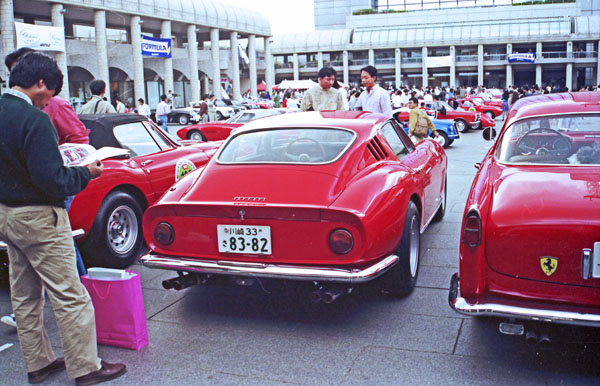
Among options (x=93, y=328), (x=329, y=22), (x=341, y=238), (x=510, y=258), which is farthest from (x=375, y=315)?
(x=329, y=22)

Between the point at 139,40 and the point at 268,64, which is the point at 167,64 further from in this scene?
the point at 268,64

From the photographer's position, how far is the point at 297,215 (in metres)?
4.11

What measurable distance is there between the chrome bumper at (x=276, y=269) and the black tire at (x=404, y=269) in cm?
30

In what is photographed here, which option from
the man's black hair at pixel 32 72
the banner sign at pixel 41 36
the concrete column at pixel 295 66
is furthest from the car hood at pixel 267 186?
the concrete column at pixel 295 66

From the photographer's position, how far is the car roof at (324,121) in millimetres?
5297

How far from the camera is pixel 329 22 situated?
356 ft

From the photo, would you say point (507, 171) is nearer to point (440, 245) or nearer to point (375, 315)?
point (375, 315)

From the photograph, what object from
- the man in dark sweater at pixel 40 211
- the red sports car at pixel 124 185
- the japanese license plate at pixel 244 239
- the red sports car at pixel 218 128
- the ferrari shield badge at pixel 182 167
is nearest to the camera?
the man in dark sweater at pixel 40 211

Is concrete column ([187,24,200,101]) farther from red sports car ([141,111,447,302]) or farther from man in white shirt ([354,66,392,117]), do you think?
red sports car ([141,111,447,302])

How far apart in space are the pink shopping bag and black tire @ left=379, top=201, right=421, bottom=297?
192cm

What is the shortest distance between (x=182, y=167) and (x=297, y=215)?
3.14 metres

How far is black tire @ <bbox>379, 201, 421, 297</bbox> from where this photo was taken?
183 inches

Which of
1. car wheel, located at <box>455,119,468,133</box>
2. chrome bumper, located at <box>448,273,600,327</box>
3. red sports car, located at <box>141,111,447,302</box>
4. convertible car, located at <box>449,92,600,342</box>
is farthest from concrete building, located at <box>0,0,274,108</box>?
chrome bumper, located at <box>448,273,600,327</box>

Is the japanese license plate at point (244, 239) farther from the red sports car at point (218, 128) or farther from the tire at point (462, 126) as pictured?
the tire at point (462, 126)
